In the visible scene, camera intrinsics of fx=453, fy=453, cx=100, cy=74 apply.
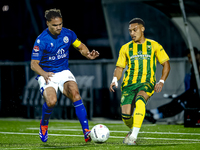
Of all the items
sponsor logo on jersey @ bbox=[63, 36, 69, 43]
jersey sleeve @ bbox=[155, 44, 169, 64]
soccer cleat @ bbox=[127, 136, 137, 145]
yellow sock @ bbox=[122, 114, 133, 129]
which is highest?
sponsor logo on jersey @ bbox=[63, 36, 69, 43]

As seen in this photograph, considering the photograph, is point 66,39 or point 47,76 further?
point 66,39

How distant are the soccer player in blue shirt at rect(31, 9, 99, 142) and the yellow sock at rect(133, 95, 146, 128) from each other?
2.65ft

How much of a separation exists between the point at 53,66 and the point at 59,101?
19.9 feet

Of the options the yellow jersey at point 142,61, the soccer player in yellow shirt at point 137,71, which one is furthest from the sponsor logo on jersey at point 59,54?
the yellow jersey at point 142,61

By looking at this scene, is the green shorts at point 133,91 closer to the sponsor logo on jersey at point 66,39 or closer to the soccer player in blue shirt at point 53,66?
the soccer player in blue shirt at point 53,66

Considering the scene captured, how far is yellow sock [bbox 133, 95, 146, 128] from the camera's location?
635 centimetres

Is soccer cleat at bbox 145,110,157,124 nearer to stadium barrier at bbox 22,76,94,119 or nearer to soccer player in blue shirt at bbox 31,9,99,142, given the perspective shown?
stadium barrier at bbox 22,76,94,119

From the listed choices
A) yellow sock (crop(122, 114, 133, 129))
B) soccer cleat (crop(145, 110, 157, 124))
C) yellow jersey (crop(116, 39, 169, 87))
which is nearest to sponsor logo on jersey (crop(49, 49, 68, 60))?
yellow jersey (crop(116, 39, 169, 87))

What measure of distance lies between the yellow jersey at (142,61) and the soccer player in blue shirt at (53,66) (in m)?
0.58

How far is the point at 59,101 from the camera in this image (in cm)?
1306

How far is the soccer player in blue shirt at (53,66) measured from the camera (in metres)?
6.86

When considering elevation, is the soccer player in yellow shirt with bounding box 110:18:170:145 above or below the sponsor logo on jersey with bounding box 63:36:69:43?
below

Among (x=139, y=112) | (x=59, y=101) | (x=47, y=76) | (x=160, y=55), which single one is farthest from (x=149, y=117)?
(x=47, y=76)

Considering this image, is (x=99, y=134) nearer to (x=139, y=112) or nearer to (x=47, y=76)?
(x=139, y=112)
